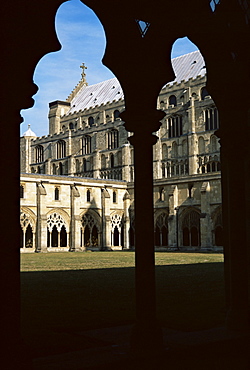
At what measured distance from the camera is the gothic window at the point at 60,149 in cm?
6831

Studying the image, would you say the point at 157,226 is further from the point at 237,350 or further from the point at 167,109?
the point at 237,350

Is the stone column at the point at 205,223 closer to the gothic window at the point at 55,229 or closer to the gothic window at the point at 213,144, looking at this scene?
the gothic window at the point at 55,229

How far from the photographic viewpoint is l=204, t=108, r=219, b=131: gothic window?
169 feet

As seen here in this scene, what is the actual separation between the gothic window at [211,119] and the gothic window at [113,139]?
12962 millimetres

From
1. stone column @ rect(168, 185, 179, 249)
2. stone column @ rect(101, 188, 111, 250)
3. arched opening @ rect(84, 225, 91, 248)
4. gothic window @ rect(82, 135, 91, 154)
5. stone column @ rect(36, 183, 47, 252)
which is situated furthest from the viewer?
gothic window @ rect(82, 135, 91, 154)

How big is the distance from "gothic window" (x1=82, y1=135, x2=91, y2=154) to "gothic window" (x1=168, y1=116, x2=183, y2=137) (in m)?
13.1

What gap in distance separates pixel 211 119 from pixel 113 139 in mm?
14472

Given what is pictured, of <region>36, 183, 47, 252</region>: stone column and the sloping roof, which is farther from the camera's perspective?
the sloping roof

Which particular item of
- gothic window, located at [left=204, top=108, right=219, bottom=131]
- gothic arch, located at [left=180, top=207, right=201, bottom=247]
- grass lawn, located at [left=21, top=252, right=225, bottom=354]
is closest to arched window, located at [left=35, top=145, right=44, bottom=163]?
gothic window, located at [left=204, top=108, right=219, bottom=131]

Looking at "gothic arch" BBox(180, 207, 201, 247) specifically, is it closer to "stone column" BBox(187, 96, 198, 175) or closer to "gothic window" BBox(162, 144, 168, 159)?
"stone column" BBox(187, 96, 198, 175)

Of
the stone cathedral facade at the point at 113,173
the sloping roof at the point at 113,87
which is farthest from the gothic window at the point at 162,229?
the sloping roof at the point at 113,87

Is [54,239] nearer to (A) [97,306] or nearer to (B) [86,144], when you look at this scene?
(B) [86,144]

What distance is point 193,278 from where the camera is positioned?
15141mm

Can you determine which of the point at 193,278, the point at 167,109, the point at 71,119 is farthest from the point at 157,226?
the point at 71,119
